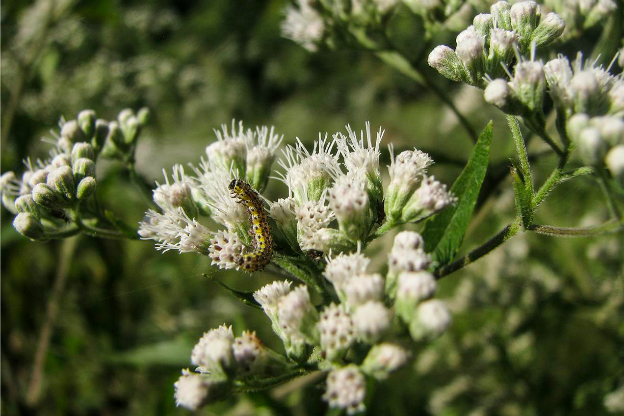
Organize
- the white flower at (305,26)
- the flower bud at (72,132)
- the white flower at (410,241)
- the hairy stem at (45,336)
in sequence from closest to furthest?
the white flower at (410,241) < the flower bud at (72,132) < the white flower at (305,26) < the hairy stem at (45,336)

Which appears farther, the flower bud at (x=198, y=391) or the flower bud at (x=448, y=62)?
the flower bud at (x=448, y=62)

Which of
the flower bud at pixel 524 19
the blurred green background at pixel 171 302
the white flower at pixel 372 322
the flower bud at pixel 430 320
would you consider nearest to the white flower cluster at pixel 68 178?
the blurred green background at pixel 171 302

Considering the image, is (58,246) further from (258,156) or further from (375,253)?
(258,156)

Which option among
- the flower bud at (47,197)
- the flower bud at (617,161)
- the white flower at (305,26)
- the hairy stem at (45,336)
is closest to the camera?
the flower bud at (617,161)

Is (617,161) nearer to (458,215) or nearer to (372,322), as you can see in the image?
(458,215)

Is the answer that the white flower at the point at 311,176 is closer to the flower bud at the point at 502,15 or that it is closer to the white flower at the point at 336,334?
the white flower at the point at 336,334

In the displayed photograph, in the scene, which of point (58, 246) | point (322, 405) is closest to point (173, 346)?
point (322, 405)

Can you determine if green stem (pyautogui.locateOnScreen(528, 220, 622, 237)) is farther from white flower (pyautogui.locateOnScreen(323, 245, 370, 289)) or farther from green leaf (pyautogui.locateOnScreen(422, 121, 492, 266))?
white flower (pyautogui.locateOnScreen(323, 245, 370, 289))
